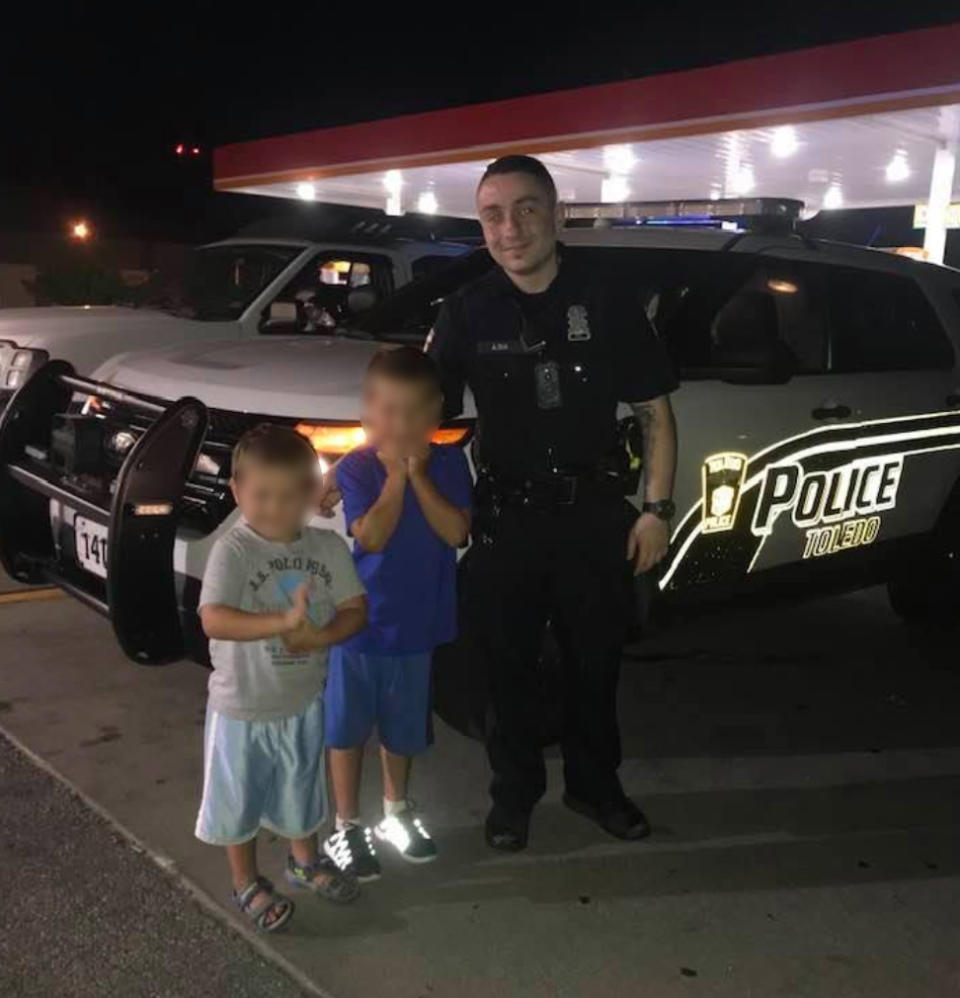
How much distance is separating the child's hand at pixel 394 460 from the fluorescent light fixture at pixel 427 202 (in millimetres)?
16907

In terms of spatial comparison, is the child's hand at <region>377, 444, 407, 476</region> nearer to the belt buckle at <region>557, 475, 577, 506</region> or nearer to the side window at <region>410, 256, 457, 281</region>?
the belt buckle at <region>557, 475, 577, 506</region>

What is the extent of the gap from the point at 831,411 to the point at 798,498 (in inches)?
14.3

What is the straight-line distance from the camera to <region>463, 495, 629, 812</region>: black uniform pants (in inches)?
124

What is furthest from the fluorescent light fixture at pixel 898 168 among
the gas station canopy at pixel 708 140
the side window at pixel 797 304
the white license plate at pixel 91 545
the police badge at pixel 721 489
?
the white license plate at pixel 91 545

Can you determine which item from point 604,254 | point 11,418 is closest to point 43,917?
point 11,418

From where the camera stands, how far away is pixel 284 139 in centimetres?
1714

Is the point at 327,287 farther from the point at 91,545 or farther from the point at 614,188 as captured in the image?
the point at 614,188

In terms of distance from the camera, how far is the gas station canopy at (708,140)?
33.7ft

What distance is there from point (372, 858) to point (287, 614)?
0.91 meters

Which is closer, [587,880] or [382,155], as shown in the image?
[587,880]

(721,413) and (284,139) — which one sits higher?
(284,139)

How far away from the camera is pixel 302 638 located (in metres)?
2.63

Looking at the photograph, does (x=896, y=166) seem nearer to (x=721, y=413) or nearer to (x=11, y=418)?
(x=721, y=413)

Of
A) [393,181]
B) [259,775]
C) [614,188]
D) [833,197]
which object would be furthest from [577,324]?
[833,197]
